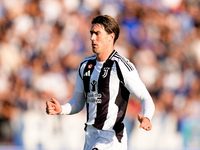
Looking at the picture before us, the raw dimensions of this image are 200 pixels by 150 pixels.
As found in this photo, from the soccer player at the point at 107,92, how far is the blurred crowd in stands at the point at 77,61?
4.18 metres

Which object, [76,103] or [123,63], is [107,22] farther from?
[76,103]

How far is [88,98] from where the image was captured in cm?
414

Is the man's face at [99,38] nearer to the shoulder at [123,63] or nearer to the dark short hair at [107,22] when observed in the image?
the dark short hair at [107,22]

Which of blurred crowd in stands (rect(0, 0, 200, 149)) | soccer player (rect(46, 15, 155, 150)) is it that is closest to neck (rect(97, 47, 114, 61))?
soccer player (rect(46, 15, 155, 150))

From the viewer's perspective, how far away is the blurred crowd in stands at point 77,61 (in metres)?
8.29

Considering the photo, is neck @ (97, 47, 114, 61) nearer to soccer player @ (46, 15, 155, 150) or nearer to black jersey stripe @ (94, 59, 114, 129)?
soccer player @ (46, 15, 155, 150)

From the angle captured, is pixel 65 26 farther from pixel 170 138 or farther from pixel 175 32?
pixel 170 138

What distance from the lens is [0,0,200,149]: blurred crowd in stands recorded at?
8.29 meters

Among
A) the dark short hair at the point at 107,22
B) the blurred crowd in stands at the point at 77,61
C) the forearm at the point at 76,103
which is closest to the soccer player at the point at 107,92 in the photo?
the dark short hair at the point at 107,22

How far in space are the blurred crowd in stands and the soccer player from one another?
13.7 feet

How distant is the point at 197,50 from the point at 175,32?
60 centimetres

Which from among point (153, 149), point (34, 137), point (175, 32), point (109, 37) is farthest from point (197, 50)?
point (109, 37)

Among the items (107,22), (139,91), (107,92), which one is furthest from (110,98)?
(107,22)

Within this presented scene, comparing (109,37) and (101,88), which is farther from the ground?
(109,37)
